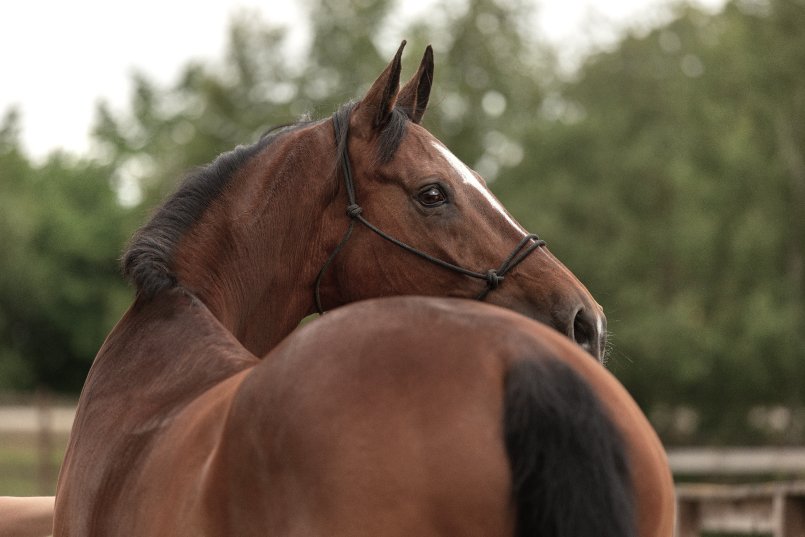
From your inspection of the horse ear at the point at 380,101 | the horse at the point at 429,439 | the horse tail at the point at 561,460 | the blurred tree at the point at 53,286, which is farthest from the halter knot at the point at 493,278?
the blurred tree at the point at 53,286

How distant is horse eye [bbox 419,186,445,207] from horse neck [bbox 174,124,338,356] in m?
0.36

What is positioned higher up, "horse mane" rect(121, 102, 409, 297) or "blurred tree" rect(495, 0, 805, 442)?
"horse mane" rect(121, 102, 409, 297)

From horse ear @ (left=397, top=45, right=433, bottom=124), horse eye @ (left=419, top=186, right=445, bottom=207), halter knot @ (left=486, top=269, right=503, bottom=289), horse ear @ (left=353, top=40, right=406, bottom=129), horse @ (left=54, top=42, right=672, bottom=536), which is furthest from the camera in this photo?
horse ear @ (left=397, top=45, right=433, bottom=124)

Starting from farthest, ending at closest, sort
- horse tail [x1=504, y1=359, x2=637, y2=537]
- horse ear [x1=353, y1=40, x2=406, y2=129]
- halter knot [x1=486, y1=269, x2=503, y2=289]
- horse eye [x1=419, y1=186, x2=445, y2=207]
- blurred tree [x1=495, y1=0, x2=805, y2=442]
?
1. blurred tree [x1=495, y1=0, x2=805, y2=442]
2. horse ear [x1=353, y1=40, x2=406, y2=129]
3. horse eye [x1=419, y1=186, x2=445, y2=207]
4. halter knot [x1=486, y1=269, x2=503, y2=289]
5. horse tail [x1=504, y1=359, x2=637, y2=537]

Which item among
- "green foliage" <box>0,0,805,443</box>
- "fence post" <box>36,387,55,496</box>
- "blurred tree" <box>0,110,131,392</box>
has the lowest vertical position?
"blurred tree" <box>0,110,131,392</box>

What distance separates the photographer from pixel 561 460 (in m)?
1.58

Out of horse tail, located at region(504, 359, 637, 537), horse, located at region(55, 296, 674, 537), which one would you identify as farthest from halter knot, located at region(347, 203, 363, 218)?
horse tail, located at region(504, 359, 637, 537)

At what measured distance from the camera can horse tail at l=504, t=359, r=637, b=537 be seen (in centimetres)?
155

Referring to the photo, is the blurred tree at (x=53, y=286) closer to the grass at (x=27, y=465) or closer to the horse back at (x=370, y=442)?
the grass at (x=27, y=465)

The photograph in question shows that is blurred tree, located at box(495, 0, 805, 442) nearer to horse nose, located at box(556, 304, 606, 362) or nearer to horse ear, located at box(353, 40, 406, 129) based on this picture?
horse ear, located at box(353, 40, 406, 129)

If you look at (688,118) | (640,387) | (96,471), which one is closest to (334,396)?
(96,471)

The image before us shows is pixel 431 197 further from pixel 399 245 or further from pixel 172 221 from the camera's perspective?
pixel 172 221

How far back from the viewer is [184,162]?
2480 centimetres

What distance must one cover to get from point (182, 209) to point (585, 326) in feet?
5.02
